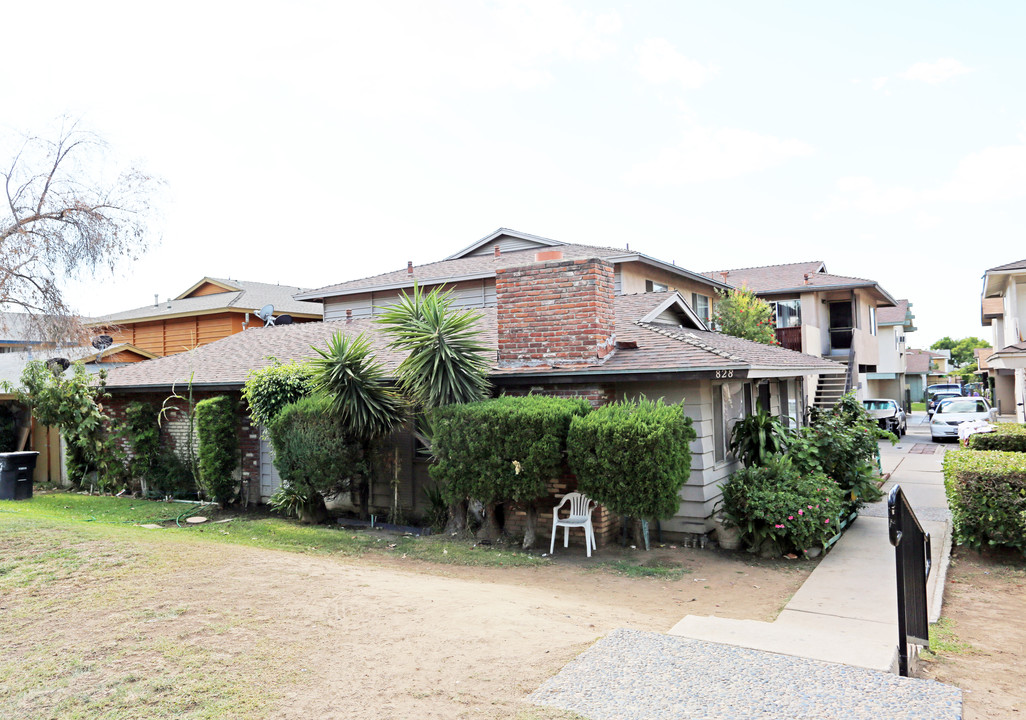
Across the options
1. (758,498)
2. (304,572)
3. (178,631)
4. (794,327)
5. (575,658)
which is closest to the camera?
(575,658)

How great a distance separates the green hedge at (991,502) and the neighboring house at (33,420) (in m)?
16.8

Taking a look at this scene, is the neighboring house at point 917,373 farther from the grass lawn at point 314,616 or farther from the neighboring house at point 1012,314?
the grass lawn at point 314,616

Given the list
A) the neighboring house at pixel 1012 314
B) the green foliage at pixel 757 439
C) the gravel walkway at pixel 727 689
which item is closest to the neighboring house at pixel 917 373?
the neighboring house at pixel 1012 314

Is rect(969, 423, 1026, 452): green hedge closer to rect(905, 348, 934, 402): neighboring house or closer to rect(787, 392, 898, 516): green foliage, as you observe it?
rect(787, 392, 898, 516): green foliage

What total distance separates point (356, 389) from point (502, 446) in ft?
8.72

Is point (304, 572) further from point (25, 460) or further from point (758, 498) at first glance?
point (25, 460)

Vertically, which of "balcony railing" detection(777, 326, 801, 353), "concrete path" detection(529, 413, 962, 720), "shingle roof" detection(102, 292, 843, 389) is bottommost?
"concrete path" detection(529, 413, 962, 720)

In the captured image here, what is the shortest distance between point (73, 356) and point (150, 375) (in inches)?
220

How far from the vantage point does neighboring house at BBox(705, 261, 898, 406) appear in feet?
89.0

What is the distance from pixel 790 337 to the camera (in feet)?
86.8

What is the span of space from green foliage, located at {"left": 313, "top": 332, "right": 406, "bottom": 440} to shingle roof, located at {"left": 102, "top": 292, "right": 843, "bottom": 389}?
113 cm

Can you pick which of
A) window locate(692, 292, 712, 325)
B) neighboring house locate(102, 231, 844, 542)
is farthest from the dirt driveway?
window locate(692, 292, 712, 325)

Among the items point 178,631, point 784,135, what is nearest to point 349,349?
point 178,631

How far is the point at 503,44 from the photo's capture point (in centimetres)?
1148
